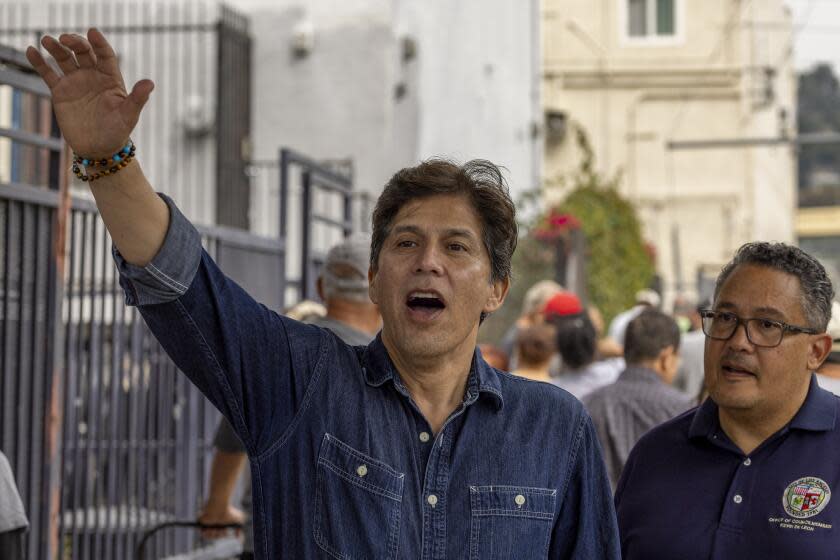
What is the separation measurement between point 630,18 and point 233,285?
29765 mm

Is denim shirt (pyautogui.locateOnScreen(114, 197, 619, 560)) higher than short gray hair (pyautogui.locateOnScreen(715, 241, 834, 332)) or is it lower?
lower

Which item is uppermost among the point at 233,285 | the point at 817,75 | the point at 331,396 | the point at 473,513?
the point at 817,75

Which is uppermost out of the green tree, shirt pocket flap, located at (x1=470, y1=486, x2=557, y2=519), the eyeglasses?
the green tree

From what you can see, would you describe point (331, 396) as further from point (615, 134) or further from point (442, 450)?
point (615, 134)

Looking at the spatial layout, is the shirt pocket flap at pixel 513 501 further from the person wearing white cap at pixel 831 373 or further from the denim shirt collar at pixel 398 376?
the person wearing white cap at pixel 831 373

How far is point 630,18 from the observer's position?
31.6 metres

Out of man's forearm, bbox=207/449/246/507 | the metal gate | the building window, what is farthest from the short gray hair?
the building window

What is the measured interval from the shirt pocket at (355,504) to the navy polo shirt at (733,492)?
3.97 feet

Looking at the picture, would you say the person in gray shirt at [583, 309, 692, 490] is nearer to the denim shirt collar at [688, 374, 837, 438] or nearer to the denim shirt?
the denim shirt collar at [688, 374, 837, 438]

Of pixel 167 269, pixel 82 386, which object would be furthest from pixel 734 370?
pixel 82 386

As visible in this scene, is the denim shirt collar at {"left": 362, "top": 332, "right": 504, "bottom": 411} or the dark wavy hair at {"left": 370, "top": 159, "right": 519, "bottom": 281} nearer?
the denim shirt collar at {"left": 362, "top": 332, "right": 504, "bottom": 411}

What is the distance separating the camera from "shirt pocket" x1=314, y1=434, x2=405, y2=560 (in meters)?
2.86

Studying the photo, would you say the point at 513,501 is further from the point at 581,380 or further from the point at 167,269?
the point at 581,380

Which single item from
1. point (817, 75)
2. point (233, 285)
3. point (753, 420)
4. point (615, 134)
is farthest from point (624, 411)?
point (817, 75)
